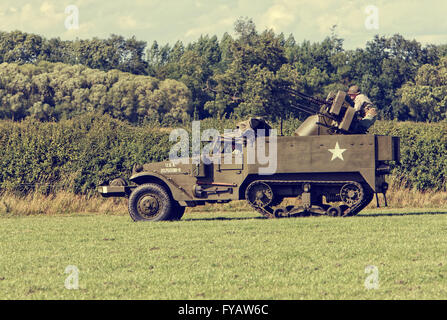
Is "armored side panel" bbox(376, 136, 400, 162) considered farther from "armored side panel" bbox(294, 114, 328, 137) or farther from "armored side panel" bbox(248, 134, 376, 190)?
"armored side panel" bbox(294, 114, 328, 137)

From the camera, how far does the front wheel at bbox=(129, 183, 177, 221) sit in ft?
64.4

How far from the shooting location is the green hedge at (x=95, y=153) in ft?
82.0

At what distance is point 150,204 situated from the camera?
64.6ft

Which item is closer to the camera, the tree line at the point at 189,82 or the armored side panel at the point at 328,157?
the armored side panel at the point at 328,157

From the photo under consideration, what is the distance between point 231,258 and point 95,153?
14.1 m

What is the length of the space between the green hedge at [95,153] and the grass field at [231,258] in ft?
19.5

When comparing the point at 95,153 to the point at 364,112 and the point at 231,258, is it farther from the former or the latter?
the point at 231,258

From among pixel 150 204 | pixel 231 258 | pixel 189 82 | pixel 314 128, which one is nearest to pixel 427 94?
pixel 189 82

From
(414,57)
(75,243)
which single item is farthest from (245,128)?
(414,57)

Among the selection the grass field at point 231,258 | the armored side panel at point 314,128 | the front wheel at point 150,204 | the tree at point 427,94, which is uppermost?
the tree at point 427,94

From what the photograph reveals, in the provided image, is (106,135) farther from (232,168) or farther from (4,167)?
(232,168)

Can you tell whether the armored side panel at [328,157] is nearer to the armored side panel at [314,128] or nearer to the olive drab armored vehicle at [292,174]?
the olive drab armored vehicle at [292,174]

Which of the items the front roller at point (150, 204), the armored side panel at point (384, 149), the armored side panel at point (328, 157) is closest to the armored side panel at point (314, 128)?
the armored side panel at point (328, 157)

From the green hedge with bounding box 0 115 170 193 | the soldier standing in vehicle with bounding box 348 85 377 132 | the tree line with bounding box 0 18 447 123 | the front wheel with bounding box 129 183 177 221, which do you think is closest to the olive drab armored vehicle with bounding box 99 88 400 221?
the front wheel with bounding box 129 183 177 221
